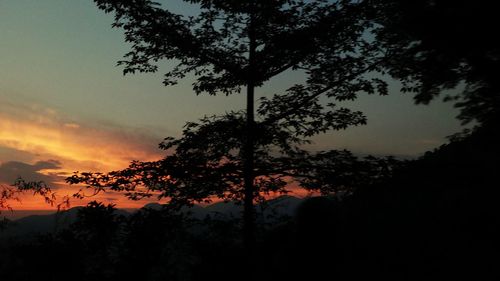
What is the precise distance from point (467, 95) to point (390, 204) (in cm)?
352

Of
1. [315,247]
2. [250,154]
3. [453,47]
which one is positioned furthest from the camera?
[250,154]

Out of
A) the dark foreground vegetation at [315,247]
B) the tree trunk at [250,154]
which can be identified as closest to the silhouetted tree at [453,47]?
the dark foreground vegetation at [315,247]

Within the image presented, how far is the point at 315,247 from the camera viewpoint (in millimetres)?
7219

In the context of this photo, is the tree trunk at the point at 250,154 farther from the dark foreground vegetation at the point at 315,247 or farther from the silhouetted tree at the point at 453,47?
the silhouetted tree at the point at 453,47

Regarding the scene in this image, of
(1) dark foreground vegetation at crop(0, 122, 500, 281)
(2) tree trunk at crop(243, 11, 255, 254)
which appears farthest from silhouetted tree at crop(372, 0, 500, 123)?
(2) tree trunk at crop(243, 11, 255, 254)

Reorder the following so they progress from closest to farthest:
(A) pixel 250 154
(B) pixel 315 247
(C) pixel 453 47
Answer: (B) pixel 315 247 → (C) pixel 453 47 → (A) pixel 250 154

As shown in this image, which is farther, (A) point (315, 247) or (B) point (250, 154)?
(B) point (250, 154)

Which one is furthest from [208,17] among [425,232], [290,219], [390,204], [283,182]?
[425,232]

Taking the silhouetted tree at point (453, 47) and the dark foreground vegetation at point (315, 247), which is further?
the silhouetted tree at point (453, 47)

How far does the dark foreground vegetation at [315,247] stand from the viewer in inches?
289

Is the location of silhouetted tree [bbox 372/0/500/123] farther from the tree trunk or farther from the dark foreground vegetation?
the tree trunk

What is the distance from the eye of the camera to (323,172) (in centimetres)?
1366

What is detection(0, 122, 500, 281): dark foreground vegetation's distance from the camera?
734 centimetres

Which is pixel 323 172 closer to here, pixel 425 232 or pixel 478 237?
pixel 425 232
